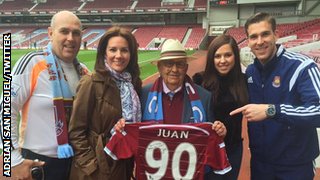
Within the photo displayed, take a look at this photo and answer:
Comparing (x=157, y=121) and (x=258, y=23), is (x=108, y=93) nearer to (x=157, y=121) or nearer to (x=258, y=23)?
(x=157, y=121)

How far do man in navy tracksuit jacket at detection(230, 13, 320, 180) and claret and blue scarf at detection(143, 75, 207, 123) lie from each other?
11.1 inches

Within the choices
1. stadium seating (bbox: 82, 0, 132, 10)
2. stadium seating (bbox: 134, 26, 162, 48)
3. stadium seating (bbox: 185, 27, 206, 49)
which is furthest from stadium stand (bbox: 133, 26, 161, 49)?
stadium seating (bbox: 185, 27, 206, 49)

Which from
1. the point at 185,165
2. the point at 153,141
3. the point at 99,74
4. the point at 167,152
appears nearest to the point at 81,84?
the point at 99,74

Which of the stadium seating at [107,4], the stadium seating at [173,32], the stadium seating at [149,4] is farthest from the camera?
the stadium seating at [107,4]

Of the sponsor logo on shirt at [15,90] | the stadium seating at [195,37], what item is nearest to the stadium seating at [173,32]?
the stadium seating at [195,37]

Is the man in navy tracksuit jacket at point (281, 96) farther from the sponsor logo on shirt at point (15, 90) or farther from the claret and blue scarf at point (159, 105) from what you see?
the sponsor logo on shirt at point (15, 90)

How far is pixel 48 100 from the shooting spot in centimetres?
256

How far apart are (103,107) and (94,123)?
155mm

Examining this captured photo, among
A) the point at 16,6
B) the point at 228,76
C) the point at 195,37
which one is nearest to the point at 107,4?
the point at 16,6

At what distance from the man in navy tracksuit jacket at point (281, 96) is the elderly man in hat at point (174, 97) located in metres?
0.30

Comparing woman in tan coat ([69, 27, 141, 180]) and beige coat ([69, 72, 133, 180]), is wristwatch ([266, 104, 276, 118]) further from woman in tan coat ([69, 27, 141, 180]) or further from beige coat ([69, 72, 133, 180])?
beige coat ([69, 72, 133, 180])

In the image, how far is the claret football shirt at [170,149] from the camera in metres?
2.56

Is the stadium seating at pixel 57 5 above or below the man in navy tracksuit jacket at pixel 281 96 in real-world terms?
above

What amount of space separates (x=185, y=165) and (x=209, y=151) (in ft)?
0.80
